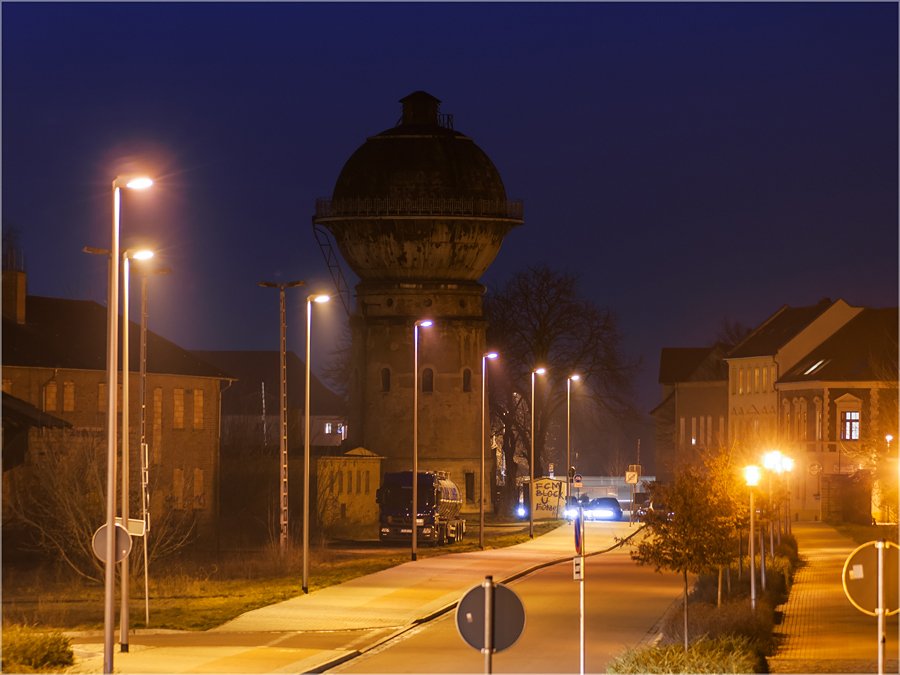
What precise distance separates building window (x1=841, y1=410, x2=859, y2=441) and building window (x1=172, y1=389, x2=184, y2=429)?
3806cm

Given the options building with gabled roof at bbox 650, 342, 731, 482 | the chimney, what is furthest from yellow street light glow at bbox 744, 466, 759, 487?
building with gabled roof at bbox 650, 342, 731, 482

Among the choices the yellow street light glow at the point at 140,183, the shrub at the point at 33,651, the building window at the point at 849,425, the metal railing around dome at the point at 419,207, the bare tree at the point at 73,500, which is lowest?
the shrub at the point at 33,651

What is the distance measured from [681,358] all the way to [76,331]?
67305mm

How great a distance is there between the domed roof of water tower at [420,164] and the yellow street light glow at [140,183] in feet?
143

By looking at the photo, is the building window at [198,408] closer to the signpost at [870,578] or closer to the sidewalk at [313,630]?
the sidewalk at [313,630]

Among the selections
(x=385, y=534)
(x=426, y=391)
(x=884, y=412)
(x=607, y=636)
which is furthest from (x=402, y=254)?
(x=607, y=636)

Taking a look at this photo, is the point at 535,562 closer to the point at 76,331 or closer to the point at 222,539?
the point at 222,539

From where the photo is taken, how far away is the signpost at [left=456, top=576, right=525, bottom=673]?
11.6m

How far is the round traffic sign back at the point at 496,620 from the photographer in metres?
11.7

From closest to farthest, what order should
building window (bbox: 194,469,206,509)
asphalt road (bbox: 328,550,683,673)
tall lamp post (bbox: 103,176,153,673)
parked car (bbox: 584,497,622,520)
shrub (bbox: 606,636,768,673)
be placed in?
shrub (bbox: 606,636,768,673), tall lamp post (bbox: 103,176,153,673), asphalt road (bbox: 328,550,683,673), building window (bbox: 194,469,206,509), parked car (bbox: 584,497,622,520)

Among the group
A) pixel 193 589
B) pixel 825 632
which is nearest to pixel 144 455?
pixel 193 589

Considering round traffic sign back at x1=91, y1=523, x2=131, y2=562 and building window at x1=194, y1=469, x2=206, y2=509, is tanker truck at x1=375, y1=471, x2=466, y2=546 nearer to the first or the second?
building window at x1=194, y1=469, x2=206, y2=509

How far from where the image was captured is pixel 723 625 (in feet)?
69.5

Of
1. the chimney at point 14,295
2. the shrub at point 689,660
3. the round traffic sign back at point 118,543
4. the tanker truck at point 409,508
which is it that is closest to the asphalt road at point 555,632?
the shrub at point 689,660
